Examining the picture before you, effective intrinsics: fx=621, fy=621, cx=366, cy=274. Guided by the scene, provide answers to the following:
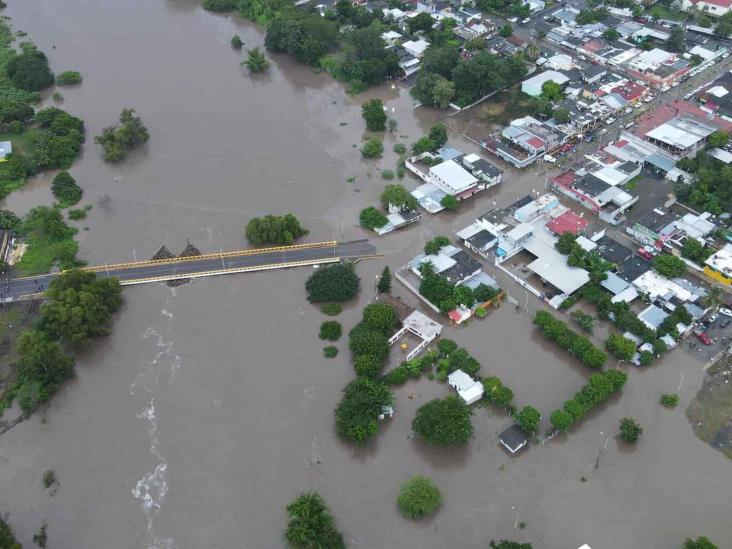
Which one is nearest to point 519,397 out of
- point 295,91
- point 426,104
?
point 426,104

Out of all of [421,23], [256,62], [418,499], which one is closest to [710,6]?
[421,23]

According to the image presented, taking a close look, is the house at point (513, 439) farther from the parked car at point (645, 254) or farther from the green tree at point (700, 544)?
the parked car at point (645, 254)

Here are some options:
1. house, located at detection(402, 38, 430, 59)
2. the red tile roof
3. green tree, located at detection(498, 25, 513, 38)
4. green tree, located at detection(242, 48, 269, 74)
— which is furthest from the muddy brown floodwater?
green tree, located at detection(498, 25, 513, 38)

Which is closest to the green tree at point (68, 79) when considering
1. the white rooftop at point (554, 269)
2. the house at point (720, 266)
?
the white rooftop at point (554, 269)

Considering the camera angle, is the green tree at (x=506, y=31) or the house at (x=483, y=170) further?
the green tree at (x=506, y=31)

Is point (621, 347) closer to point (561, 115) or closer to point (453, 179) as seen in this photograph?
point (453, 179)

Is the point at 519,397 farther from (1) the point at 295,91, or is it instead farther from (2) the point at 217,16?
(2) the point at 217,16

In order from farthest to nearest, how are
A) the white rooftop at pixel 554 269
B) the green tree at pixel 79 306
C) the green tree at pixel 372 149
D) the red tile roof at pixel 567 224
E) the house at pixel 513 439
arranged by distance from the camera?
the green tree at pixel 372 149 → the red tile roof at pixel 567 224 → the white rooftop at pixel 554 269 → the green tree at pixel 79 306 → the house at pixel 513 439
